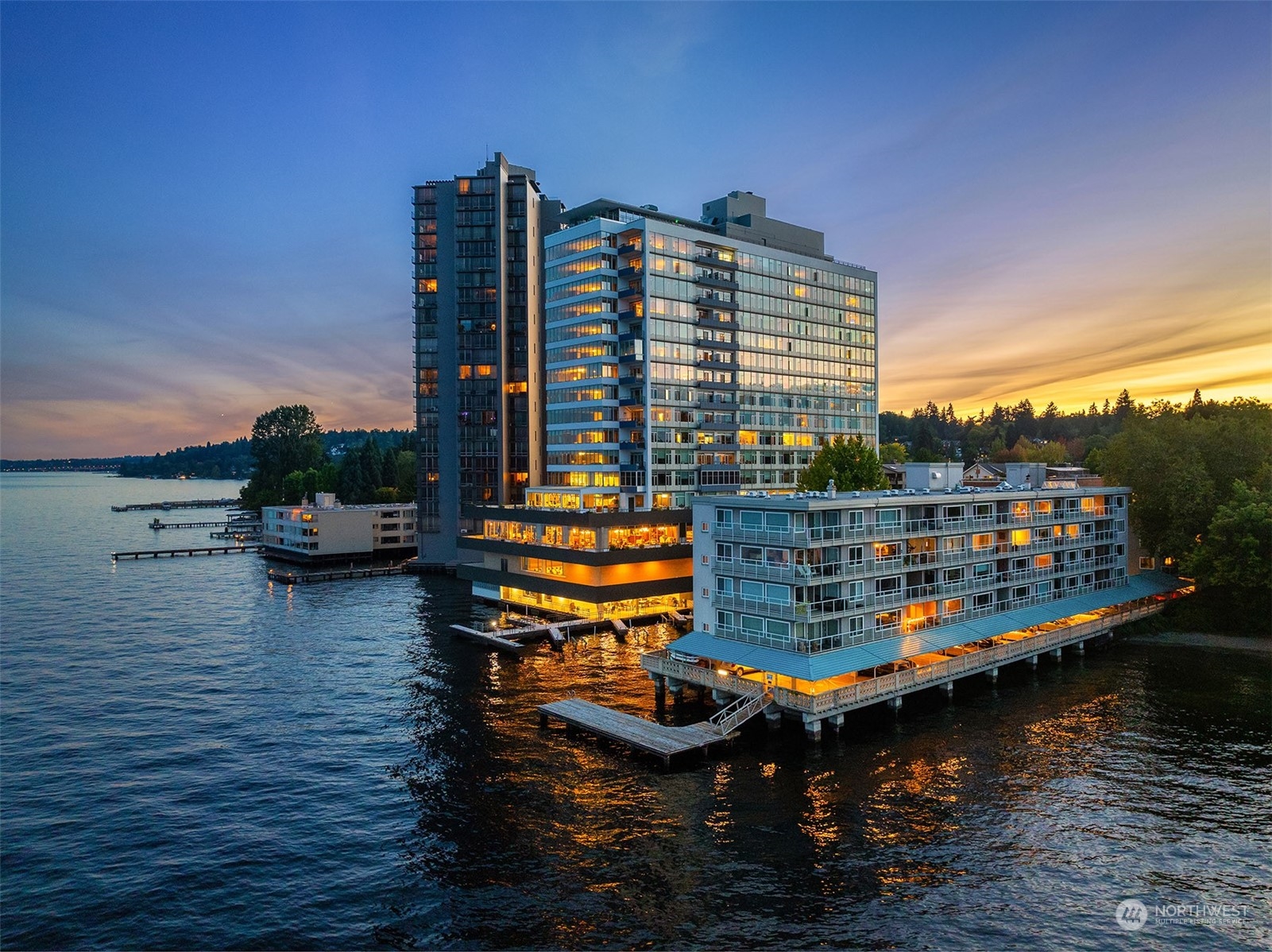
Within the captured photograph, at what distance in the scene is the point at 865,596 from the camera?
66812mm

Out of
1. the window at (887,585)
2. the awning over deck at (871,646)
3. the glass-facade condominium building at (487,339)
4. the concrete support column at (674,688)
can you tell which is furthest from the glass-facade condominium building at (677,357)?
the window at (887,585)

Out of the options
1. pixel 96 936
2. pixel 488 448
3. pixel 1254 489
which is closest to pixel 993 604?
pixel 1254 489

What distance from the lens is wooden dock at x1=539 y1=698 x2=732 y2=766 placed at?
55.4 meters

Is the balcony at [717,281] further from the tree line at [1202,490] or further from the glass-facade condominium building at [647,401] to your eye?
the tree line at [1202,490]

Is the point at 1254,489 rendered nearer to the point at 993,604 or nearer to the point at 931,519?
the point at 993,604

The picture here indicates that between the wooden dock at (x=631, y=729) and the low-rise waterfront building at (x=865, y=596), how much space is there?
7.19 m

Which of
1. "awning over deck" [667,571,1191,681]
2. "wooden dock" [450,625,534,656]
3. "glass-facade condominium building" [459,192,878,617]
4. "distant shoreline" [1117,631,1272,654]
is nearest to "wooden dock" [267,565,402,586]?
"glass-facade condominium building" [459,192,878,617]

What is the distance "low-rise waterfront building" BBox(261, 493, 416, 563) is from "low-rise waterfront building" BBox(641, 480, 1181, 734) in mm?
121362

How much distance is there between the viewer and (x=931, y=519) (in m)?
73.3

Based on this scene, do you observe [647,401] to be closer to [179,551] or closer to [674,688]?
[674,688]

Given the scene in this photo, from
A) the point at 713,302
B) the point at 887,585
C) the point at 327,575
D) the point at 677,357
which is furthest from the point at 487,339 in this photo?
the point at 887,585

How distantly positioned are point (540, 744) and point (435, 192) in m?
132

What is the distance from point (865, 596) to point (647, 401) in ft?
191

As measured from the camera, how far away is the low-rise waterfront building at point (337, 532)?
16825cm
